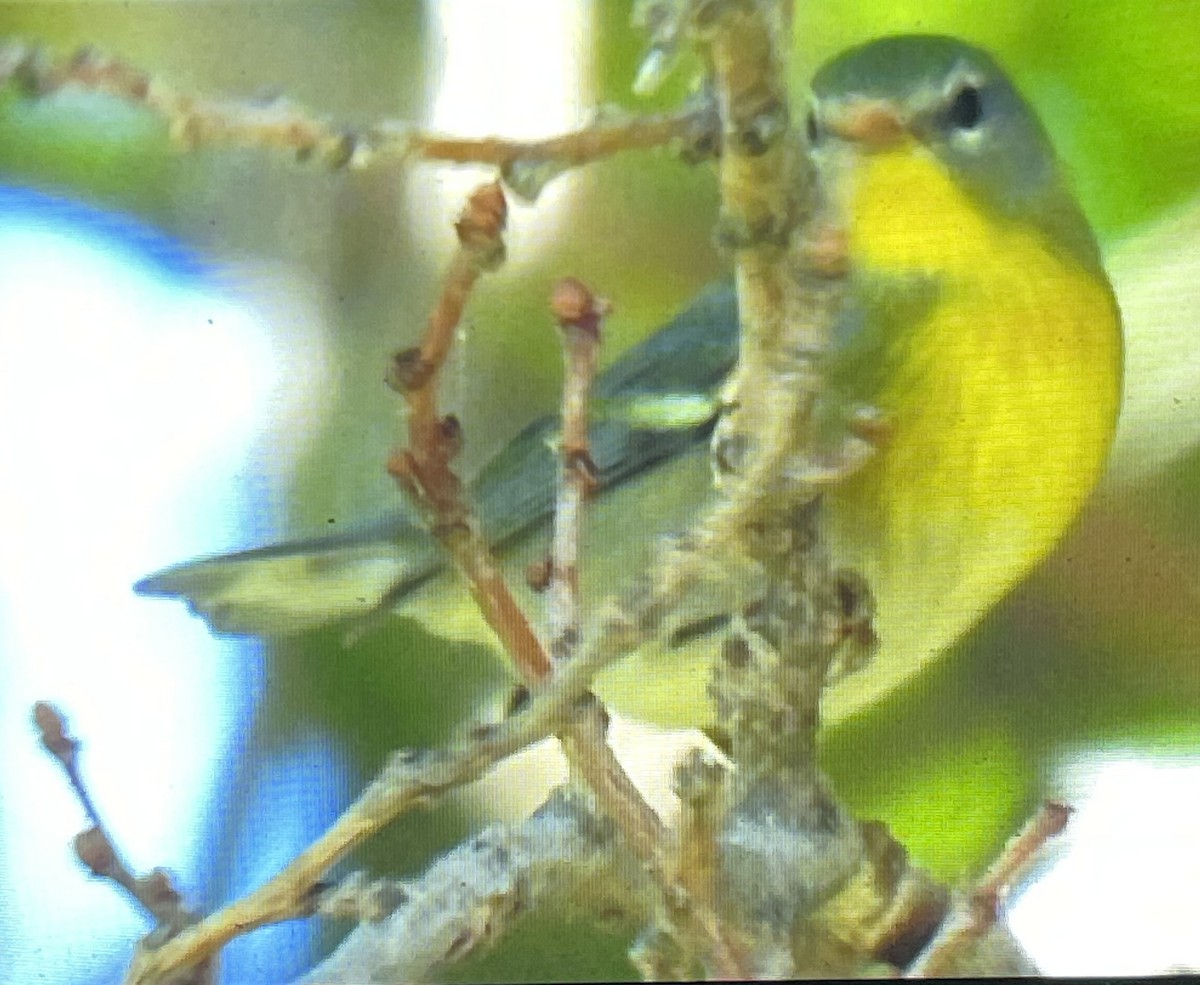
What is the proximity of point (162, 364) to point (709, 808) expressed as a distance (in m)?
0.40

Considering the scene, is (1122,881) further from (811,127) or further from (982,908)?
(811,127)

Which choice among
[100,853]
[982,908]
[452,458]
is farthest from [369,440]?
[982,908]

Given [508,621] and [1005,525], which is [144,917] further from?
[1005,525]

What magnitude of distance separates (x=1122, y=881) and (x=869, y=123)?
0.41m

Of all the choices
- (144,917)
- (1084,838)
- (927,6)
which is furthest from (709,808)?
(927,6)

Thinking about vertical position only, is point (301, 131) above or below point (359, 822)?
above

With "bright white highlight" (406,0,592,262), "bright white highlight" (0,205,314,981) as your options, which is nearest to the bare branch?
"bright white highlight" (0,205,314,981)

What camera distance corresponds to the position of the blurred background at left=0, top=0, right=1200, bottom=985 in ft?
2.02

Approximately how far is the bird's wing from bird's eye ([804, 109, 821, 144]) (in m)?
0.08

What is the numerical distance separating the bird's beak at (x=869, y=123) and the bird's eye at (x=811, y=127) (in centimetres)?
1

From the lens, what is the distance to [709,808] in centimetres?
60

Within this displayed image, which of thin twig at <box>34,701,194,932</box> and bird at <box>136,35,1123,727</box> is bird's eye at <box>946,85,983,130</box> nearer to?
bird at <box>136,35,1123,727</box>

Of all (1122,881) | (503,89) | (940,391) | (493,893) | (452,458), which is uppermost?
(503,89)

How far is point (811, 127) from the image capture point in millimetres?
586
